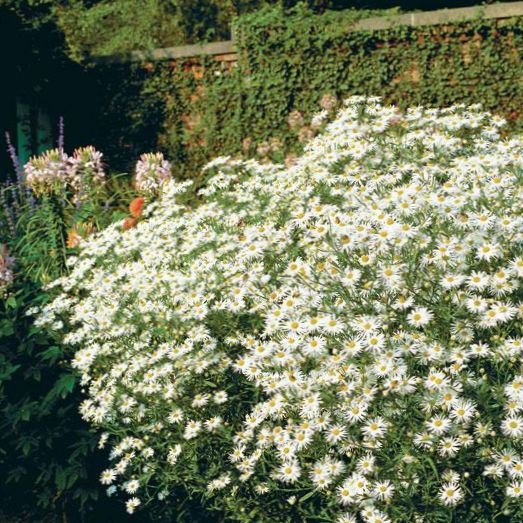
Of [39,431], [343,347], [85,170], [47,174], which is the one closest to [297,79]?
[85,170]

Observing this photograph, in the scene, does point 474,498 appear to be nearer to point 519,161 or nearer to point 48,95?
point 519,161

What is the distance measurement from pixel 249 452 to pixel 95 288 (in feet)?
3.95

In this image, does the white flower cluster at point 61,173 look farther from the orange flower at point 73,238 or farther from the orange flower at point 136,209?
the orange flower at point 136,209

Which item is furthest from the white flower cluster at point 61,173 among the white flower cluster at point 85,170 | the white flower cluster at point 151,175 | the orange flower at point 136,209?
the orange flower at point 136,209

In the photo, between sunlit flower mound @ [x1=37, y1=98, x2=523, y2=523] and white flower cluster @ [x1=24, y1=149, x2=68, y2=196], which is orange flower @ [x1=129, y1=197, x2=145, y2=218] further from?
sunlit flower mound @ [x1=37, y1=98, x2=523, y2=523]

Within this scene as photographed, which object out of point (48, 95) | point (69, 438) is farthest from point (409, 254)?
point (48, 95)

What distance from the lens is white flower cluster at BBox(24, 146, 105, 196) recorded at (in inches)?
211

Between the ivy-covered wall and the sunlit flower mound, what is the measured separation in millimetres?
4099

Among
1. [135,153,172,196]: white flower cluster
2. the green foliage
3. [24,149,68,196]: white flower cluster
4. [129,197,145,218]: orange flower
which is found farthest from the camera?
[135,153,172,196]: white flower cluster

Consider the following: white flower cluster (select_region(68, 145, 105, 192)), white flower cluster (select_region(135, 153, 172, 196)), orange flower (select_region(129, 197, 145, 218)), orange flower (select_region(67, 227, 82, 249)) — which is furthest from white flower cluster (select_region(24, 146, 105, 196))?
orange flower (select_region(129, 197, 145, 218))

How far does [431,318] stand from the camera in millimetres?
2496

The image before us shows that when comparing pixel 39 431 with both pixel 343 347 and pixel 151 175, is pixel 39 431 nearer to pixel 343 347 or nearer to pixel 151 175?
pixel 343 347

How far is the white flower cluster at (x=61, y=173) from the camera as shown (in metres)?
5.37

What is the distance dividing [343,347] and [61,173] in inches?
141
